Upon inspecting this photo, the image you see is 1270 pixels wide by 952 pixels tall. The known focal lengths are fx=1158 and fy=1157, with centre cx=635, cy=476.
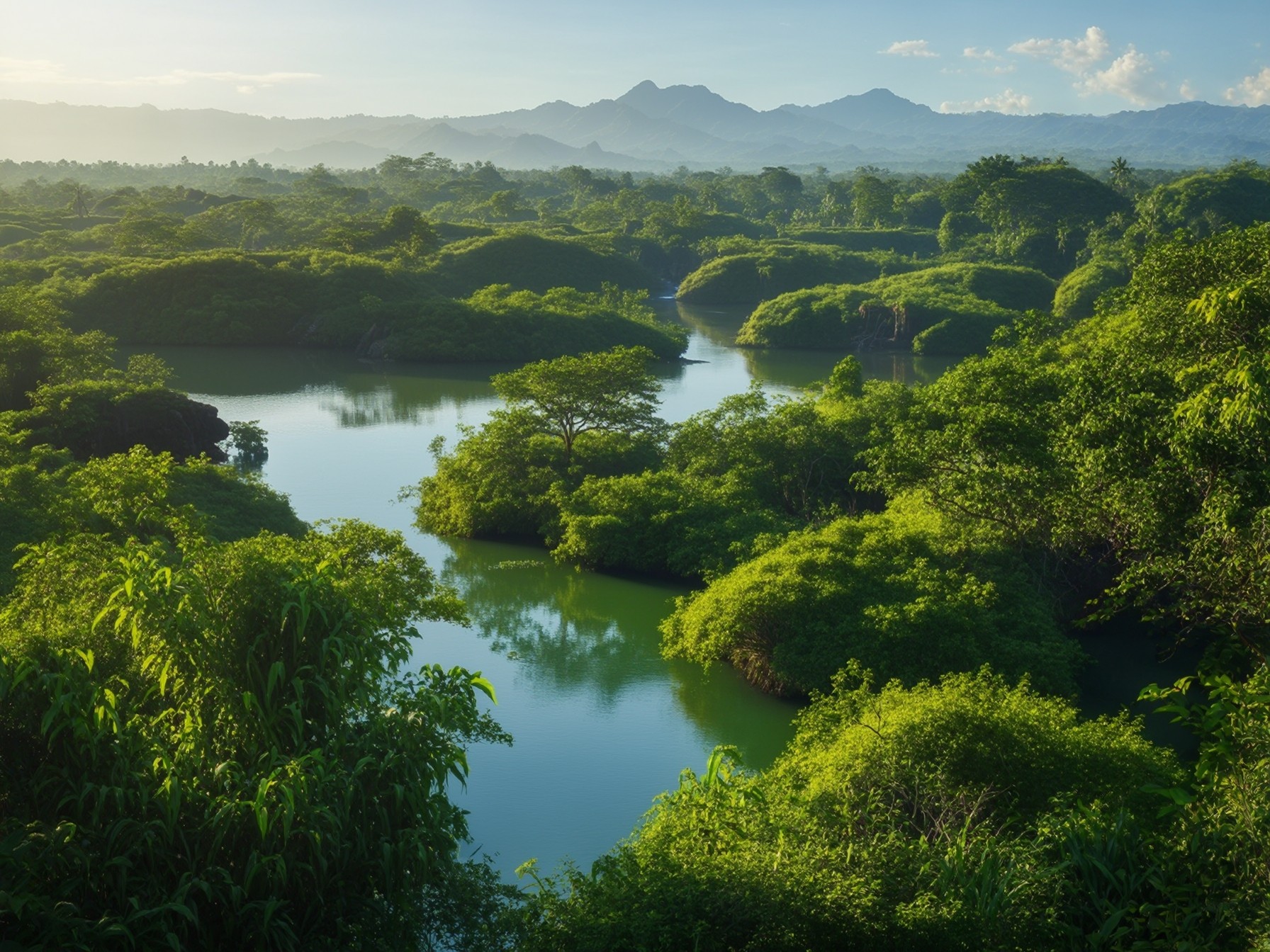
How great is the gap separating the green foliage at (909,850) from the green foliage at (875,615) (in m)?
3.41

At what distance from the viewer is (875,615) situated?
1505 cm

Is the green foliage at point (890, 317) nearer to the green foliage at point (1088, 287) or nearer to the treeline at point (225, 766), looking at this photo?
the green foliage at point (1088, 287)

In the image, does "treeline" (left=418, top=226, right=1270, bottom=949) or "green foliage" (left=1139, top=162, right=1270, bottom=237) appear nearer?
"treeline" (left=418, top=226, right=1270, bottom=949)

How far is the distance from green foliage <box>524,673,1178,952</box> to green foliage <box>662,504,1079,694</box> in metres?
3.41

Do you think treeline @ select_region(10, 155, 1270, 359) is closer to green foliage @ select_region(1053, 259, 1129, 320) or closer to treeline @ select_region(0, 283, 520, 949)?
green foliage @ select_region(1053, 259, 1129, 320)

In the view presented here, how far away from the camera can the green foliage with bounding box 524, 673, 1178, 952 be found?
7039 millimetres

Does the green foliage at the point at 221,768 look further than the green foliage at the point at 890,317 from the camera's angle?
No

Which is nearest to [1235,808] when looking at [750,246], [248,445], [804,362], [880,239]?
[248,445]

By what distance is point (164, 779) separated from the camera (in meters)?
7.37

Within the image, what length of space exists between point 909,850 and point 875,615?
743 centimetres

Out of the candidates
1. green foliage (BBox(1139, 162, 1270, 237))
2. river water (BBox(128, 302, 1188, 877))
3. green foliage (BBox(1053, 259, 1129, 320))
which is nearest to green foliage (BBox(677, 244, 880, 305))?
green foliage (BBox(1053, 259, 1129, 320))

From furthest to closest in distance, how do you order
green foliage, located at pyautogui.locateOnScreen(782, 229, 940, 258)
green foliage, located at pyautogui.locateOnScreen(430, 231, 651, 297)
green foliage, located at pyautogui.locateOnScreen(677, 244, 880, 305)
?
green foliage, located at pyautogui.locateOnScreen(782, 229, 940, 258) → green foliage, located at pyautogui.locateOnScreen(677, 244, 880, 305) → green foliage, located at pyautogui.locateOnScreen(430, 231, 651, 297)

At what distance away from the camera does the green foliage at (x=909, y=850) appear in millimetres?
7039

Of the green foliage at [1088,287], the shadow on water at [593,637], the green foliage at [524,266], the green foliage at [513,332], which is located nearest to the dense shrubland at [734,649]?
the shadow on water at [593,637]
